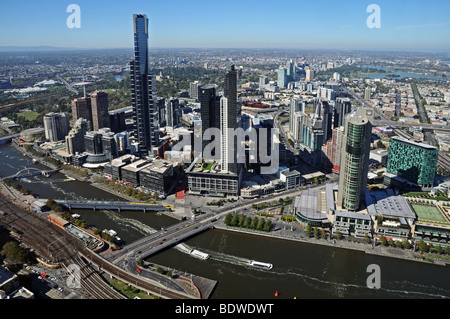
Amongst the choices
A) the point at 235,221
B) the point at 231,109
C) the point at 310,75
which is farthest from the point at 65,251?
the point at 310,75

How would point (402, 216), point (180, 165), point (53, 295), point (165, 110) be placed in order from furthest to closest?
point (165, 110) → point (180, 165) → point (402, 216) → point (53, 295)

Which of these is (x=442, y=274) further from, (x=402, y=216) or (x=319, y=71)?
(x=319, y=71)

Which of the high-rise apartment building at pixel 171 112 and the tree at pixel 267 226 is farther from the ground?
the high-rise apartment building at pixel 171 112

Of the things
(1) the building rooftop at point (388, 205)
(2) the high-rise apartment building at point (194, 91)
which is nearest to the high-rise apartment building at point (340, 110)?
(1) the building rooftop at point (388, 205)

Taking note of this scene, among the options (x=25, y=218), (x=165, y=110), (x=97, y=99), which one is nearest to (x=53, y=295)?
(x=25, y=218)

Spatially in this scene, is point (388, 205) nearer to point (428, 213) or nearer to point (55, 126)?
point (428, 213)

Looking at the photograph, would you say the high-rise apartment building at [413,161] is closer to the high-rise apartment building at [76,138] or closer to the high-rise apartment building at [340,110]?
the high-rise apartment building at [340,110]
